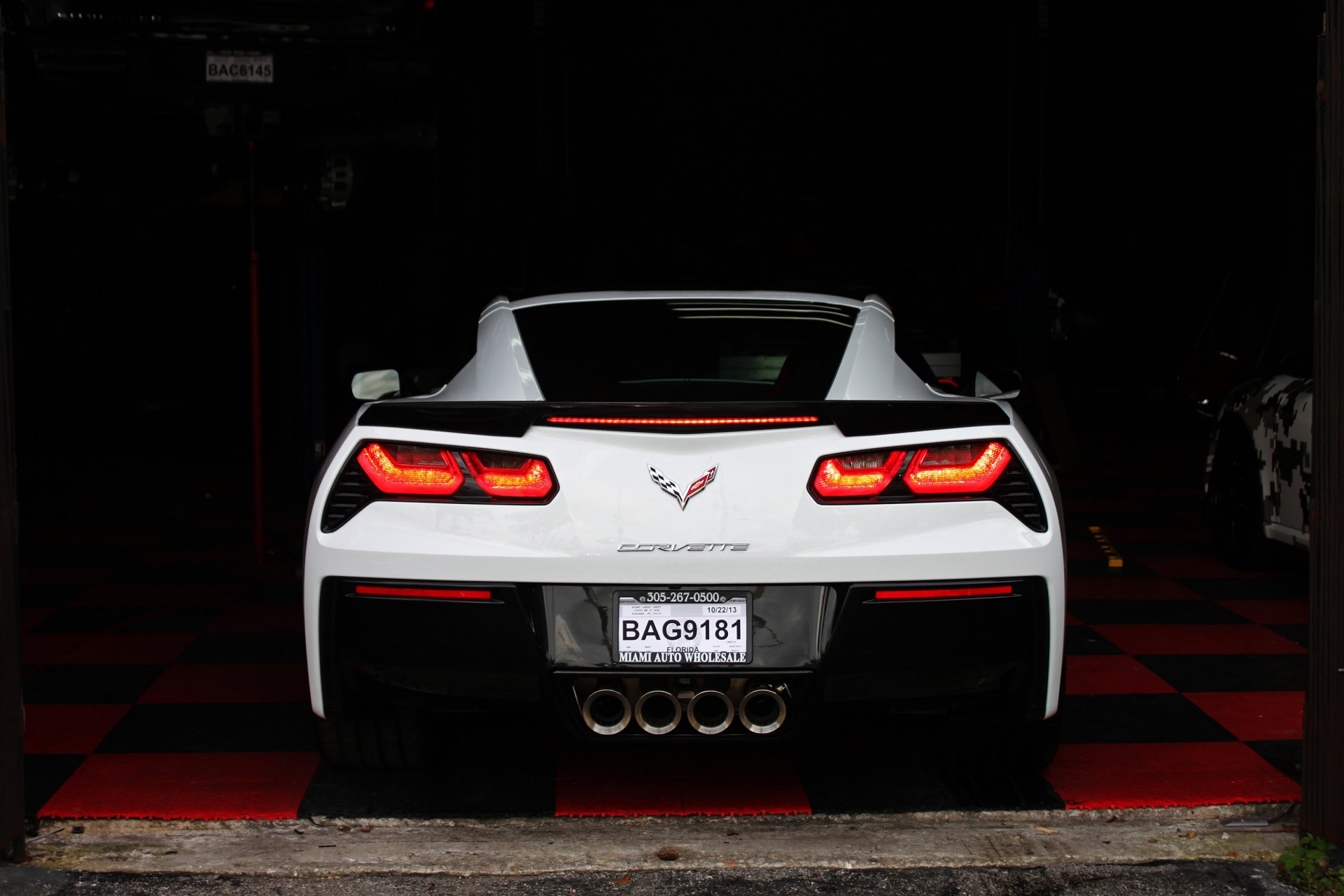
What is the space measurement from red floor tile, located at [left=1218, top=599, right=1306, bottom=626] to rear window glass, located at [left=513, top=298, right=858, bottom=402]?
8.45 feet

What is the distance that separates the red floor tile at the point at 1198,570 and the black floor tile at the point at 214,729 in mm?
4388

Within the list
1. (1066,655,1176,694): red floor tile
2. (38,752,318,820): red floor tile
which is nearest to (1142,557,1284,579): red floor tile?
(1066,655,1176,694): red floor tile

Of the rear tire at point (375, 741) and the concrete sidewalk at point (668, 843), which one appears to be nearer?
the concrete sidewalk at point (668, 843)

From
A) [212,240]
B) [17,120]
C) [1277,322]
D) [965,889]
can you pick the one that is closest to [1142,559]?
[965,889]

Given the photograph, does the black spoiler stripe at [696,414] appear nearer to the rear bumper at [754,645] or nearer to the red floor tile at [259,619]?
the rear bumper at [754,645]

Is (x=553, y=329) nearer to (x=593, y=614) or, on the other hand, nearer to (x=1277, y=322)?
(x=593, y=614)

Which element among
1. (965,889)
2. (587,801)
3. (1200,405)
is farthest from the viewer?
(1200,405)

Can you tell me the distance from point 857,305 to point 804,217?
43.4ft

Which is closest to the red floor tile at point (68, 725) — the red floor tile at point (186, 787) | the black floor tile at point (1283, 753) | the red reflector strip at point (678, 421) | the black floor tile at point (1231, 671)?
the red floor tile at point (186, 787)

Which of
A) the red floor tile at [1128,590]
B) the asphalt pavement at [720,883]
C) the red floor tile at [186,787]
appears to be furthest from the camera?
the red floor tile at [1128,590]

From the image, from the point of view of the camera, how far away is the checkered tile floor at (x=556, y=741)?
12.0 feet

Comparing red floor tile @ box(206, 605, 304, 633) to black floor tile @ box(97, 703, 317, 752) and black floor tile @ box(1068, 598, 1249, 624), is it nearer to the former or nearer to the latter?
black floor tile @ box(97, 703, 317, 752)

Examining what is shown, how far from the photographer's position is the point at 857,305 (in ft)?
14.1

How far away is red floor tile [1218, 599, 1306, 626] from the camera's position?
5926mm
